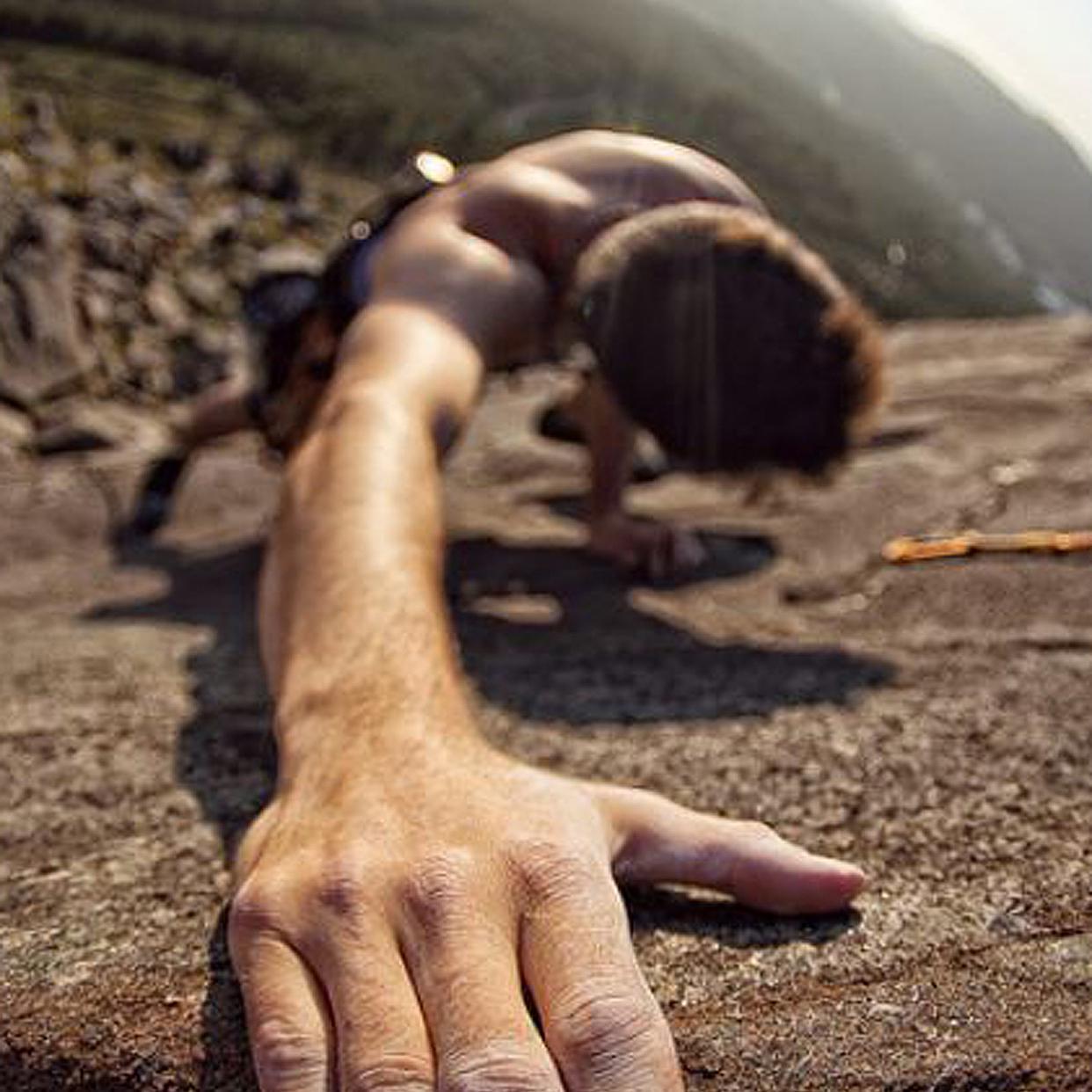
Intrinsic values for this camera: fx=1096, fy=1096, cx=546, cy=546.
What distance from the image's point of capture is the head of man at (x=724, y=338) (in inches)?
78.4

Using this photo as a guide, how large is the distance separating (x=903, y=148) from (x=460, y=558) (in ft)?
251

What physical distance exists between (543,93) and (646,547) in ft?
137

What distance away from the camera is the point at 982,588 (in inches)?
80.7

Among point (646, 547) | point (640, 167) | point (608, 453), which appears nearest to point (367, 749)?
point (646, 547)

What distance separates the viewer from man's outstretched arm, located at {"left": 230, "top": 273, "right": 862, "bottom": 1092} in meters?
0.75

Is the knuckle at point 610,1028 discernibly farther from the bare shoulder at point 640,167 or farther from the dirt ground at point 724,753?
the bare shoulder at point 640,167

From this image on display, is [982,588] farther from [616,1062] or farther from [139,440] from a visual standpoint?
[139,440]

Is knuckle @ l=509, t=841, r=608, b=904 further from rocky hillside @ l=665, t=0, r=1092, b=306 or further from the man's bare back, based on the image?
rocky hillside @ l=665, t=0, r=1092, b=306

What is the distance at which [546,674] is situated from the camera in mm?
1755

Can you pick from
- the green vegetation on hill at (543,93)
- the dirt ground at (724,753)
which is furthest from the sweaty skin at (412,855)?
the green vegetation on hill at (543,93)

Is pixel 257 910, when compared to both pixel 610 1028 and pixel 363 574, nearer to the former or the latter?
pixel 610 1028

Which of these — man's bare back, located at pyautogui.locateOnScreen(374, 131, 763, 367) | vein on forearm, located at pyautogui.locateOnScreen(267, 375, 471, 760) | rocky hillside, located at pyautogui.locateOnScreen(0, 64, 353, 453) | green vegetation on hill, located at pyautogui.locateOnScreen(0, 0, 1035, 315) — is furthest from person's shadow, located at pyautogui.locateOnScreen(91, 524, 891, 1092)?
green vegetation on hill, located at pyautogui.locateOnScreen(0, 0, 1035, 315)

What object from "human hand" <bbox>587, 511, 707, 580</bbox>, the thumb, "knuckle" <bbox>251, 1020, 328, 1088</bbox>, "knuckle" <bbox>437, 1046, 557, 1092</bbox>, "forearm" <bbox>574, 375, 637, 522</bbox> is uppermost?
"knuckle" <bbox>437, 1046, 557, 1092</bbox>

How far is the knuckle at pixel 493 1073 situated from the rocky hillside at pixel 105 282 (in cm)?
252
